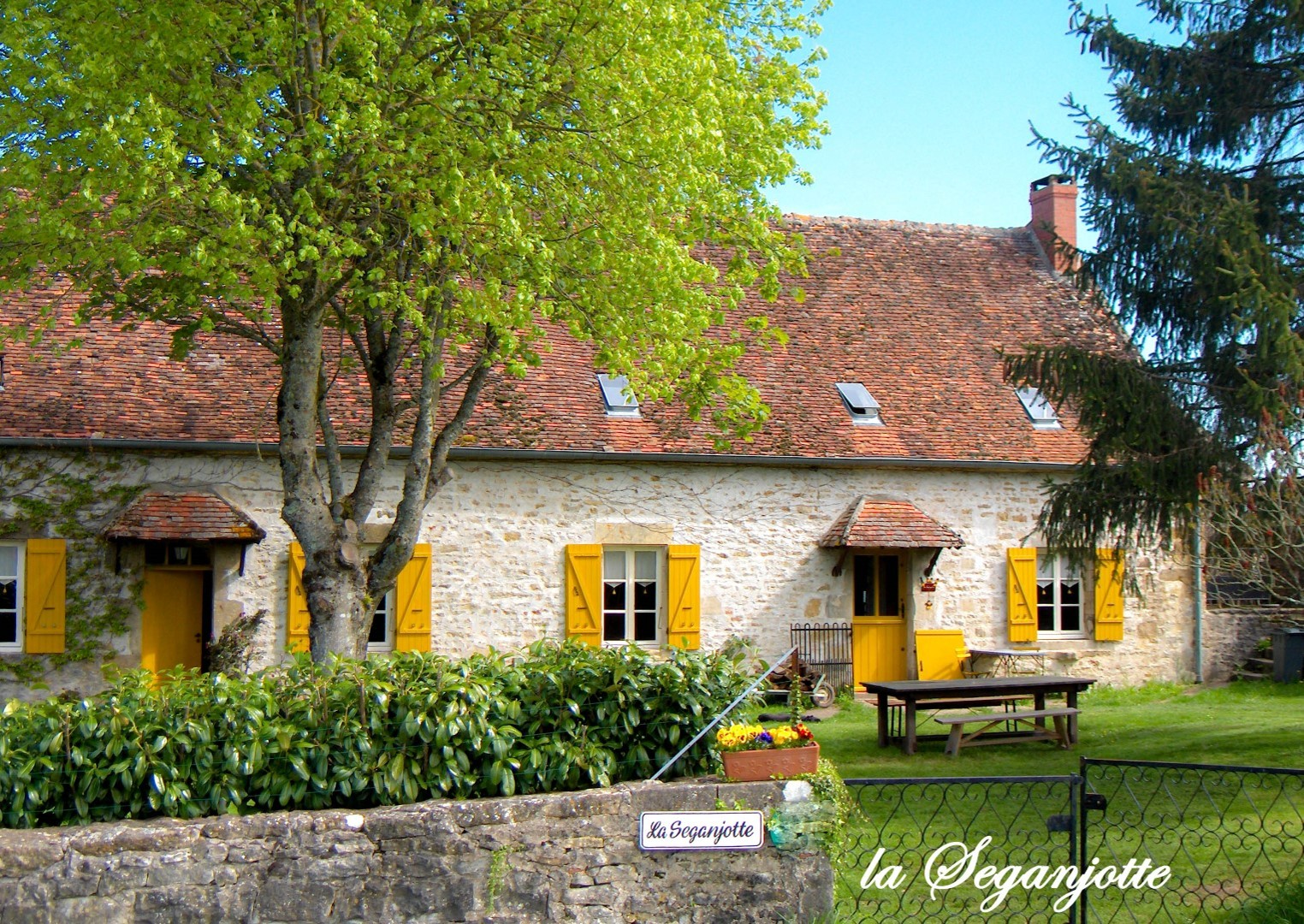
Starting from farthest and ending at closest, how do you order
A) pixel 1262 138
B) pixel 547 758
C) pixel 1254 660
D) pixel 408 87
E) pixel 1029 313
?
pixel 1029 313 → pixel 1254 660 → pixel 1262 138 → pixel 408 87 → pixel 547 758

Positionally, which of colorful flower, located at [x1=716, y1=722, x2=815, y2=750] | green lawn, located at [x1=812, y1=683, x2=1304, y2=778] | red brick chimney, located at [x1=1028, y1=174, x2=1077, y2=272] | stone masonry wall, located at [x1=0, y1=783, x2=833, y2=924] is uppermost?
red brick chimney, located at [x1=1028, y1=174, x2=1077, y2=272]

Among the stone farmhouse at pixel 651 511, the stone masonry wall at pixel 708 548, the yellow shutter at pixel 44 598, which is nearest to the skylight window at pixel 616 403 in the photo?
the stone farmhouse at pixel 651 511

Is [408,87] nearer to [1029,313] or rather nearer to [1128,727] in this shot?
[1128,727]

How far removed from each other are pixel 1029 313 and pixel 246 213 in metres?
13.2

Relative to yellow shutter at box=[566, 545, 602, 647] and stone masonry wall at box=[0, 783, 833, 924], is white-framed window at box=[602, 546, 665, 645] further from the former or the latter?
stone masonry wall at box=[0, 783, 833, 924]

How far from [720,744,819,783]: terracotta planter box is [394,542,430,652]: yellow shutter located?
29.8 ft

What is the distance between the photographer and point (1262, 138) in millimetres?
11578

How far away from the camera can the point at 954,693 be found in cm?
1136

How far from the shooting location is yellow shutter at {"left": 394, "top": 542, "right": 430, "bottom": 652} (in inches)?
568

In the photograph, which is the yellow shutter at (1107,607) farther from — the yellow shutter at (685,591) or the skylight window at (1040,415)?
the yellow shutter at (685,591)

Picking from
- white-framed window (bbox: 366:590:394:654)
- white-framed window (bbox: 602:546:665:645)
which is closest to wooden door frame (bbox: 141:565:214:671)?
white-framed window (bbox: 366:590:394:654)

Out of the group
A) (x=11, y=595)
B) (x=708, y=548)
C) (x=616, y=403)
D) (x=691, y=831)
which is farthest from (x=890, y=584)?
(x=691, y=831)

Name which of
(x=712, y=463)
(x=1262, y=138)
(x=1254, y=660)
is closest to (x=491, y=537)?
(x=712, y=463)

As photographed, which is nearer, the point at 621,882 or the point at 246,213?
the point at 621,882
